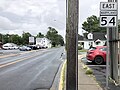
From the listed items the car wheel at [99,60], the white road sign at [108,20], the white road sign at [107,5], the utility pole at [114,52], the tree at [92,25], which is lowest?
the car wheel at [99,60]

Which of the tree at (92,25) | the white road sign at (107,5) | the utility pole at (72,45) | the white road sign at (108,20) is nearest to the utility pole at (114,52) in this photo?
the white road sign at (108,20)

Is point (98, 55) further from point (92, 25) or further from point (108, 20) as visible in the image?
point (92, 25)

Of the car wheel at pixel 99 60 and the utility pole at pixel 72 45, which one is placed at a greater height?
the utility pole at pixel 72 45

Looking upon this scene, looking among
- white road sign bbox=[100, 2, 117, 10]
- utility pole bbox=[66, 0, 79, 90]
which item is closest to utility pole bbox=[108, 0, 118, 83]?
white road sign bbox=[100, 2, 117, 10]

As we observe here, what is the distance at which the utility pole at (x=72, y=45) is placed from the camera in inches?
317

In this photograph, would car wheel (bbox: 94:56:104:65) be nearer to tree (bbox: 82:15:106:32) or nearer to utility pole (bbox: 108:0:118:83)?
utility pole (bbox: 108:0:118:83)

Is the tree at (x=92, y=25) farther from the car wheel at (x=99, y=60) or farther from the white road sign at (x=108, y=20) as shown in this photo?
the white road sign at (x=108, y=20)

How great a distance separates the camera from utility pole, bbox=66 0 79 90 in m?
8.05

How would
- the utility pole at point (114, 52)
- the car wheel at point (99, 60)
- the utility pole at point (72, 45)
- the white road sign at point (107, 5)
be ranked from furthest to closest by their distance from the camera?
the car wheel at point (99, 60), the utility pole at point (114, 52), the white road sign at point (107, 5), the utility pole at point (72, 45)

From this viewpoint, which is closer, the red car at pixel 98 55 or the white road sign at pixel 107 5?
the white road sign at pixel 107 5

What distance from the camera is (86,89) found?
33.8 ft

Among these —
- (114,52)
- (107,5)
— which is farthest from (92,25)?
(107,5)

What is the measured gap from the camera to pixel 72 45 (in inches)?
317

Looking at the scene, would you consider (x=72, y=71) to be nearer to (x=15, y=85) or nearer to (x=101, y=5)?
(x=101, y=5)
